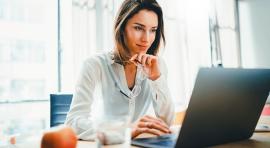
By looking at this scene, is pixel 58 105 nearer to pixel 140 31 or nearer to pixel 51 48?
pixel 140 31

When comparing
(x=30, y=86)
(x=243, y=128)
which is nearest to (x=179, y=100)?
(x=30, y=86)

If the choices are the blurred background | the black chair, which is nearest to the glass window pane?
the blurred background

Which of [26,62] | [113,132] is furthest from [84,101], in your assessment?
[26,62]

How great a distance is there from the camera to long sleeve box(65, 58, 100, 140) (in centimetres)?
107

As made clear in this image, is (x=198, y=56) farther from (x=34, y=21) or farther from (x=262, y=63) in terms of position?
(x=34, y=21)

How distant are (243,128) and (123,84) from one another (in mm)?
814

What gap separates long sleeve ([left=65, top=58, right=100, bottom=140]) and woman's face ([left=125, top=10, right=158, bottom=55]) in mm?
223

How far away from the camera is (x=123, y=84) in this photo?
1.56m

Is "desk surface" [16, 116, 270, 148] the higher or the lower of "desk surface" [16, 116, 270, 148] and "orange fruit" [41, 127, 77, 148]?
the lower

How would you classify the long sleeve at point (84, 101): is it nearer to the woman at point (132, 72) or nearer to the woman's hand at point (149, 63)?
the woman at point (132, 72)

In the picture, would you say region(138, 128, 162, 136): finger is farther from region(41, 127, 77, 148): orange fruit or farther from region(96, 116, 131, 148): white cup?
region(41, 127, 77, 148): orange fruit

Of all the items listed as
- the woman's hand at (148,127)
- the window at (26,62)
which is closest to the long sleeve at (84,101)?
the woman's hand at (148,127)

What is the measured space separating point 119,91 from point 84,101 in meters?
0.26

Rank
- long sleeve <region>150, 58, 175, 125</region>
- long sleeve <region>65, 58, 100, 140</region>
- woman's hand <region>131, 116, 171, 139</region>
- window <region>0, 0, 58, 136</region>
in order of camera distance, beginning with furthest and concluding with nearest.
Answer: window <region>0, 0, 58, 136</region> → long sleeve <region>150, 58, 175, 125</region> → long sleeve <region>65, 58, 100, 140</region> → woman's hand <region>131, 116, 171, 139</region>
